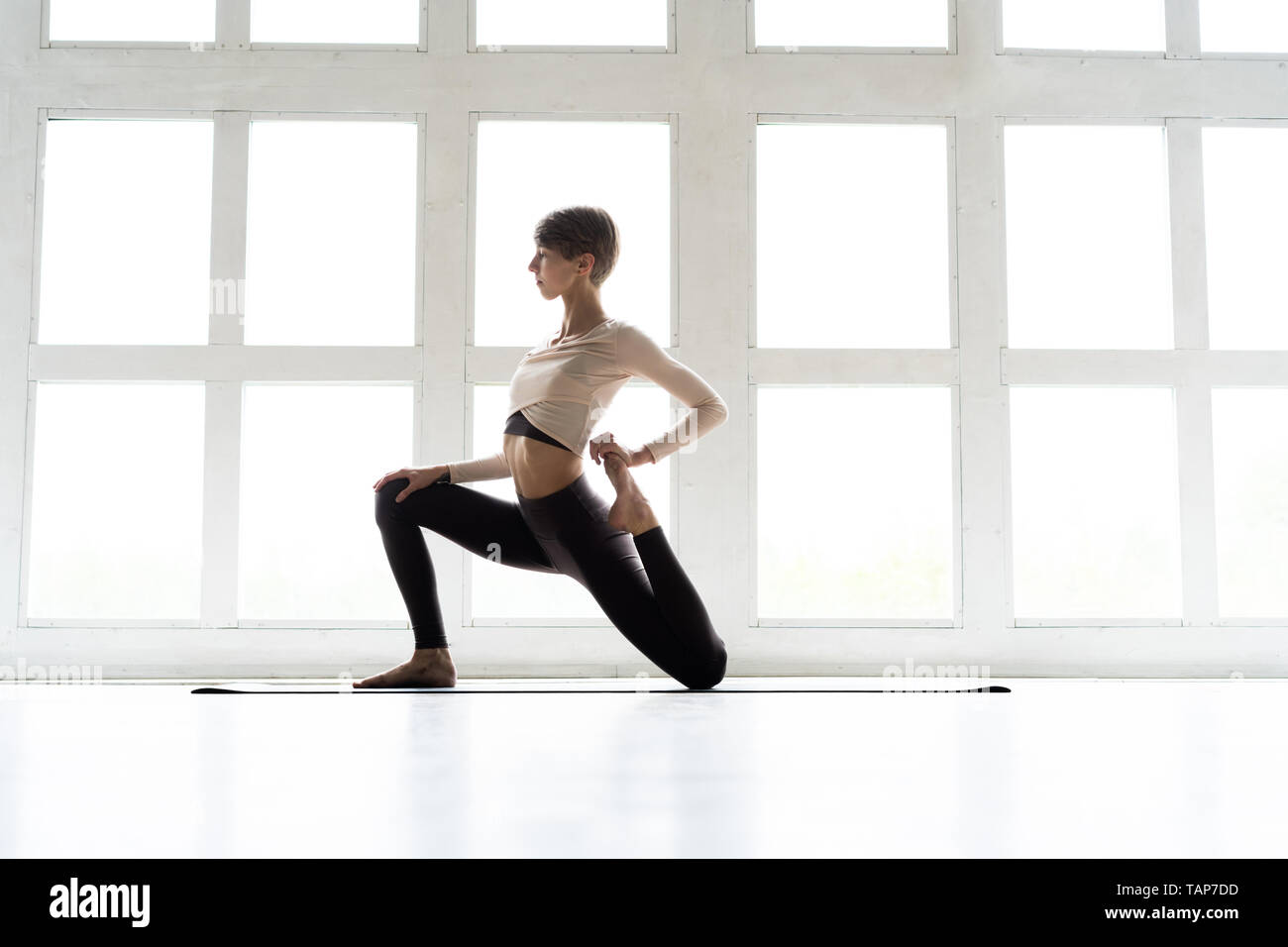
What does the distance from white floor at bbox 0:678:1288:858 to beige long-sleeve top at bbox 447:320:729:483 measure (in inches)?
29.6

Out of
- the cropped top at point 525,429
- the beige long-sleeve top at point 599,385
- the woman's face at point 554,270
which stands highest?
the woman's face at point 554,270

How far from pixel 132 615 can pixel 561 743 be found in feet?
9.74

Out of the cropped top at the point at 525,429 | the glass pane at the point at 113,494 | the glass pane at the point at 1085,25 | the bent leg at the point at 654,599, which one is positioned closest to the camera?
the bent leg at the point at 654,599

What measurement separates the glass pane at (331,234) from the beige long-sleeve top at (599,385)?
1535mm

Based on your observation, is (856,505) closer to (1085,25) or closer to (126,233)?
(1085,25)

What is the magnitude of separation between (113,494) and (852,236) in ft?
10.1

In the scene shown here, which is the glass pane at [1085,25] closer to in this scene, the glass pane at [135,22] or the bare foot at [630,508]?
the bare foot at [630,508]

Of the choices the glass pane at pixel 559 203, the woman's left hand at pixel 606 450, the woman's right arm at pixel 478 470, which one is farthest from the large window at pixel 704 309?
the woman's left hand at pixel 606 450

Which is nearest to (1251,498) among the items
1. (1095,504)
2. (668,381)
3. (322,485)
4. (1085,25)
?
(1095,504)

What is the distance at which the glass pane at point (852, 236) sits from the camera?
3762mm

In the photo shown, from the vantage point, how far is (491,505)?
2400 mm

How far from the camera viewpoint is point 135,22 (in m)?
3.77

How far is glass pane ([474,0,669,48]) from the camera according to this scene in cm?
379
